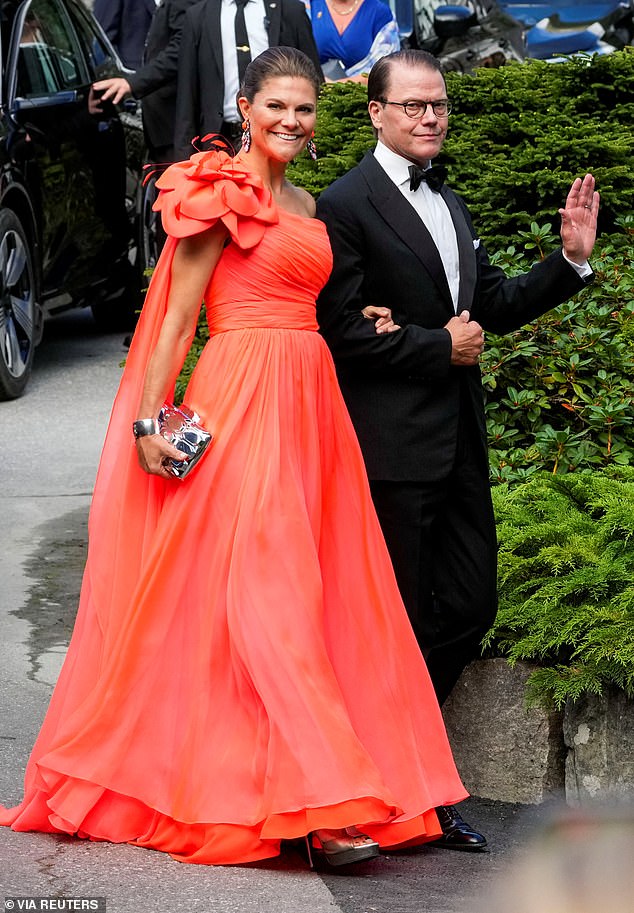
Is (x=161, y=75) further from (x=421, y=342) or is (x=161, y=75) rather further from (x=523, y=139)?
(x=421, y=342)

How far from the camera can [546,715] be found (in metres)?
4.80

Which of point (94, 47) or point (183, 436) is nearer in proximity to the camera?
point (183, 436)

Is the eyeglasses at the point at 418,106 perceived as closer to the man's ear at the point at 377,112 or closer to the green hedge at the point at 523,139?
the man's ear at the point at 377,112

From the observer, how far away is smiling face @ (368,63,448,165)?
14.5 feet

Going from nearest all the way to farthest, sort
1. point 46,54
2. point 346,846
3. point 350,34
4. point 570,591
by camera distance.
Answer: point 346,846 → point 570,591 → point 350,34 → point 46,54

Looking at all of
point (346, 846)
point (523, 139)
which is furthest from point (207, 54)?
point (346, 846)

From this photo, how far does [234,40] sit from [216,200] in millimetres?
3757

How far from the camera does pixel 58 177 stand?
30.1 ft

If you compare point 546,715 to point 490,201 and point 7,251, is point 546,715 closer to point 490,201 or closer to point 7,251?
point 490,201

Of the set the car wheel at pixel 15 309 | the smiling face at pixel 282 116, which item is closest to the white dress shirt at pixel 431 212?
the smiling face at pixel 282 116

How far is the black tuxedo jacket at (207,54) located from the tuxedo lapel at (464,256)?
3343 mm

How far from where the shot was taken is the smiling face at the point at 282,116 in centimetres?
433

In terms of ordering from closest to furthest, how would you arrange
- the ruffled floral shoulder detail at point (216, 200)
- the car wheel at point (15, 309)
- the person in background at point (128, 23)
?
the ruffled floral shoulder detail at point (216, 200) < the car wheel at point (15, 309) < the person in background at point (128, 23)

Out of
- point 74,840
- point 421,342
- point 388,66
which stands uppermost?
point 388,66
